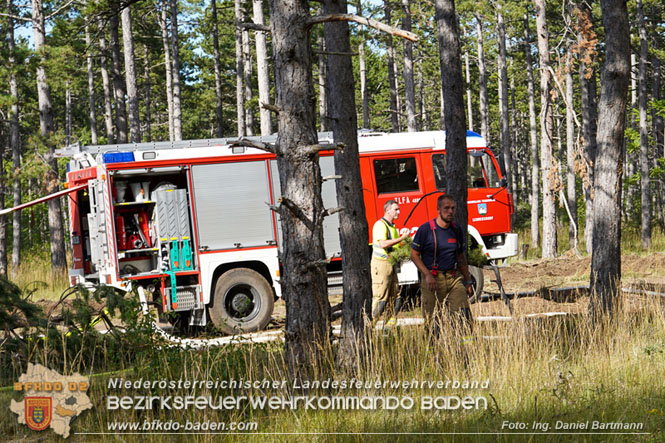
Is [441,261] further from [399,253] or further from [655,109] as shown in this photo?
[655,109]

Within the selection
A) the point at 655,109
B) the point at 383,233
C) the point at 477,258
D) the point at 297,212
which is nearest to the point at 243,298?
the point at 383,233

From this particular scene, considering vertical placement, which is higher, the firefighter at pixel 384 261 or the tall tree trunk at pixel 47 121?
the tall tree trunk at pixel 47 121

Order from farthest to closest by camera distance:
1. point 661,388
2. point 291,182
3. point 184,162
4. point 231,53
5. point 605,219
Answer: point 231,53
point 184,162
point 605,219
point 661,388
point 291,182

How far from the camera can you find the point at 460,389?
602 centimetres

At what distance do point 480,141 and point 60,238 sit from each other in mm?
12494

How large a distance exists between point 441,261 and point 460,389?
2.21 meters

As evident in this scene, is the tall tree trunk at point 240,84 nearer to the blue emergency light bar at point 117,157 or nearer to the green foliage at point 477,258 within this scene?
the blue emergency light bar at point 117,157

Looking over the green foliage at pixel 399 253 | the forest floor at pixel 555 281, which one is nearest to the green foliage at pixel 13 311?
the green foliage at pixel 399 253

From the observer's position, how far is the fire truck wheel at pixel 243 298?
12.3m

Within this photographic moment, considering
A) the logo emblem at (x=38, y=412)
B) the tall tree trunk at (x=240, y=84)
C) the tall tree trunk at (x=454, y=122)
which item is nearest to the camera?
the logo emblem at (x=38, y=412)

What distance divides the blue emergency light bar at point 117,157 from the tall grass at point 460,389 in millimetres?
5375

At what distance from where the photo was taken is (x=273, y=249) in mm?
12523

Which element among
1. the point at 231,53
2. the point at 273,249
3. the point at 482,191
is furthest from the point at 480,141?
the point at 231,53

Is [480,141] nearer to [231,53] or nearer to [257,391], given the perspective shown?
[257,391]
